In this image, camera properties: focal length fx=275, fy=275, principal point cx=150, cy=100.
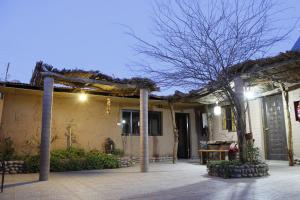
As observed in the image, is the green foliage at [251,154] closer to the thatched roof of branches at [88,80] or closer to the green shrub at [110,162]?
the thatched roof of branches at [88,80]

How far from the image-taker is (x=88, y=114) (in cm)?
1228

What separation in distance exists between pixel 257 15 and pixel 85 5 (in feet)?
14.3

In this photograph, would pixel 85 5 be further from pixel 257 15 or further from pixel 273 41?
pixel 273 41

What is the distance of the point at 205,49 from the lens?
6562mm

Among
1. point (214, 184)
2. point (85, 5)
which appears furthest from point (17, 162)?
point (214, 184)

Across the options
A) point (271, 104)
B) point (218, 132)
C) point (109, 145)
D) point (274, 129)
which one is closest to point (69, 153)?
point (109, 145)

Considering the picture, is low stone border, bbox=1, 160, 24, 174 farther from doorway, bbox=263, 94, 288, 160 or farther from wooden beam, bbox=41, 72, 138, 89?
doorway, bbox=263, 94, 288, 160

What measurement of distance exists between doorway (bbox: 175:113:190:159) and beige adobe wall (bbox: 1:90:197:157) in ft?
3.29

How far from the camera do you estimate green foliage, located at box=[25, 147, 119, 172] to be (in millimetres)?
9422

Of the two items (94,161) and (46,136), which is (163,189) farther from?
(94,161)

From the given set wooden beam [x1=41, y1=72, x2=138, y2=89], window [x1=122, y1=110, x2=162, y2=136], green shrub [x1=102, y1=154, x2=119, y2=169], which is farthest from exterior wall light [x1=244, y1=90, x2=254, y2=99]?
green shrub [x1=102, y1=154, x2=119, y2=169]

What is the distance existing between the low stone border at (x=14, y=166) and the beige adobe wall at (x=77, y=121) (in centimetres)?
152

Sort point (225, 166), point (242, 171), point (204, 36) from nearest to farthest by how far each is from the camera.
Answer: point (204, 36) < point (242, 171) < point (225, 166)

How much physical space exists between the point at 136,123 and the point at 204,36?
7.70 m
